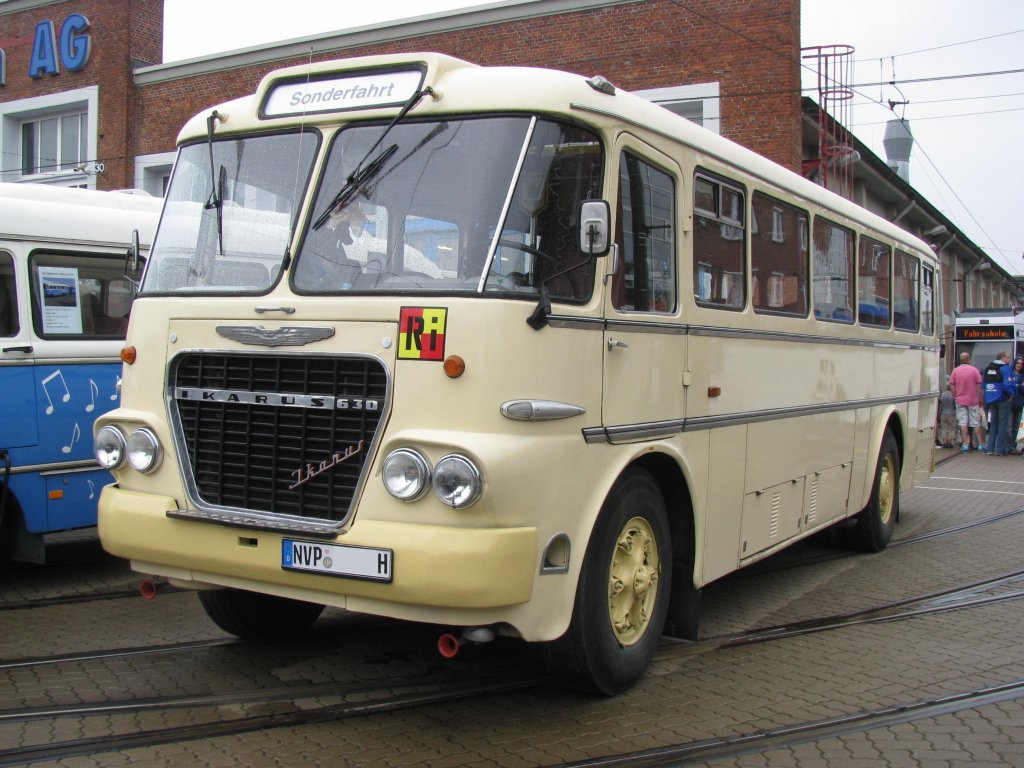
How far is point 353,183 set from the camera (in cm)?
490

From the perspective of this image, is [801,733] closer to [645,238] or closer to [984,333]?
[645,238]

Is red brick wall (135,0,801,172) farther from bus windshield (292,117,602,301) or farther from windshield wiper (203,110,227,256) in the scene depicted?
bus windshield (292,117,602,301)

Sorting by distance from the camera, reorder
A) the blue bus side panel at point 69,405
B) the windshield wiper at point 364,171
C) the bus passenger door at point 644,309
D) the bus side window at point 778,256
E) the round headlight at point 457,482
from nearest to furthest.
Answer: the round headlight at point 457,482
the windshield wiper at point 364,171
the bus passenger door at point 644,309
the bus side window at point 778,256
the blue bus side panel at point 69,405

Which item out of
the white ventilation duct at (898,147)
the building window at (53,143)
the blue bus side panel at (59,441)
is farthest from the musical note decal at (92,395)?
the white ventilation duct at (898,147)

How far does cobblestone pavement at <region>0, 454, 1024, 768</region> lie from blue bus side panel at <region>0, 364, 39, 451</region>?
114 cm

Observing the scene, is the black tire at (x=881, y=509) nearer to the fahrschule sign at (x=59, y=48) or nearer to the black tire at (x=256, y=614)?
the black tire at (x=256, y=614)

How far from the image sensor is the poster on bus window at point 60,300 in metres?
7.64

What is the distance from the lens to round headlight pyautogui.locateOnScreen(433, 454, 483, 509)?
4.21 metres

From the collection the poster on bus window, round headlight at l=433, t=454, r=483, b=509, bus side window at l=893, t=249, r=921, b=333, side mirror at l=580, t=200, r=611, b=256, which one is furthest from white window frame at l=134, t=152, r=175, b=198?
round headlight at l=433, t=454, r=483, b=509

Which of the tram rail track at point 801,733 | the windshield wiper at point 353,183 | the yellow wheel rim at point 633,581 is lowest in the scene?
the tram rail track at point 801,733

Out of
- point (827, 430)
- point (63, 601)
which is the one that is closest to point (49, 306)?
point (63, 601)

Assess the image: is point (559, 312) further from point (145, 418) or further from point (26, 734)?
point (26, 734)

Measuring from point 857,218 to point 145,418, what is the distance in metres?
6.38

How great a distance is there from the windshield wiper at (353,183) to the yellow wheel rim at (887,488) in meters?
6.52
